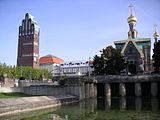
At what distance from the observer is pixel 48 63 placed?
174m

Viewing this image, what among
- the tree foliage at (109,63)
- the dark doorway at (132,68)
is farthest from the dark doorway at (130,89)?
the dark doorway at (132,68)

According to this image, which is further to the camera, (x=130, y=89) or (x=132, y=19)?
(x=132, y=19)

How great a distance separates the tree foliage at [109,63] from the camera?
63.7 meters

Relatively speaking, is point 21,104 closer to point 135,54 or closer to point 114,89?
point 114,89

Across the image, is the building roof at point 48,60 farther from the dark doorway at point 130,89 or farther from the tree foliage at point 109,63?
the dark doorway at point 130,89

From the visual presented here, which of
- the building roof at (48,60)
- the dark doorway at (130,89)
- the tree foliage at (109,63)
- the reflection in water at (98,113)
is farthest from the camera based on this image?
the building roof at (48,60)

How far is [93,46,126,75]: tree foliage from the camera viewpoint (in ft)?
209

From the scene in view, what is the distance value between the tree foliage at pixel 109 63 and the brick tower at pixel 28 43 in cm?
9114

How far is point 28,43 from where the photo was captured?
151125 millimetres

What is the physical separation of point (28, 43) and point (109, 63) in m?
99.8

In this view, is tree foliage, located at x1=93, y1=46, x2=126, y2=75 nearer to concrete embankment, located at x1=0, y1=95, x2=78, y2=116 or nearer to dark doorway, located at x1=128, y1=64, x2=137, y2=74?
dark doorway, located at x1=128, y1=64, x2=137, y2=74

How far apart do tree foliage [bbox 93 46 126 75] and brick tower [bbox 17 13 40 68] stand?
91.1 meters

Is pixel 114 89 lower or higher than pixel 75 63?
lower

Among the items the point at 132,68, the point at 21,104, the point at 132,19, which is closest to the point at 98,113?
the point at 21,104
